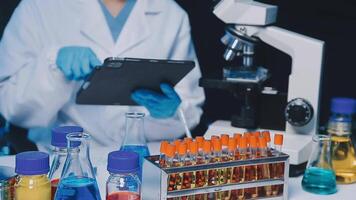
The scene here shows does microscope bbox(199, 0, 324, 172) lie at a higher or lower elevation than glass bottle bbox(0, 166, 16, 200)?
higher

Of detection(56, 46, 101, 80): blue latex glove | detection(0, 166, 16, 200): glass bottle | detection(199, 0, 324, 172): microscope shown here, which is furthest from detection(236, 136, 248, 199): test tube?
detection(56, 46, 101, 80): blue latex glove

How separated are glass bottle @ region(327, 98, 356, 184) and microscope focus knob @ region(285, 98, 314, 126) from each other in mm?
147

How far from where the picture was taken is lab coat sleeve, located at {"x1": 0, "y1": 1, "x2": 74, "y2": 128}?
191cm

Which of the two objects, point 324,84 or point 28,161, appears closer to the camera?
point 28,161

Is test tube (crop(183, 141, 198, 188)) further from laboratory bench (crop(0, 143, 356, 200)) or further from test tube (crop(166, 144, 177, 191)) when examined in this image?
laboratory bench (crop(0, 143, 356, 200))

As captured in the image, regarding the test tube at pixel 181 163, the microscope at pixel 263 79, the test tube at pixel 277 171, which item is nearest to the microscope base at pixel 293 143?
the microscope at pixel 263 79

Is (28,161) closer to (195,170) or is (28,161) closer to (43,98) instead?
(195,170)

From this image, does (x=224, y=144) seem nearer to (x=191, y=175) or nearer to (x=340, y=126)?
(x=191, y=175)

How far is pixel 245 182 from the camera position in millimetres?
1146

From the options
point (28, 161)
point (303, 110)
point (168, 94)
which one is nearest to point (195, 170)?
point (28, 161)

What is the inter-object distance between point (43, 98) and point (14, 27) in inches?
11.9

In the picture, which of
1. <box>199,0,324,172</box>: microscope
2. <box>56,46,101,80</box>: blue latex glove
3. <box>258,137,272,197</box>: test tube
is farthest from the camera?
<box>56,46,101,80</box>: blue latex glove

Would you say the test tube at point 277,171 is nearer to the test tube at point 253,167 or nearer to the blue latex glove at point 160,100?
the test tube at point 253,167

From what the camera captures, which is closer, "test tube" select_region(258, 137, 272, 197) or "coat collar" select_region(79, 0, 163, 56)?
"test tube" select_region(258, 137, 272, 197)
